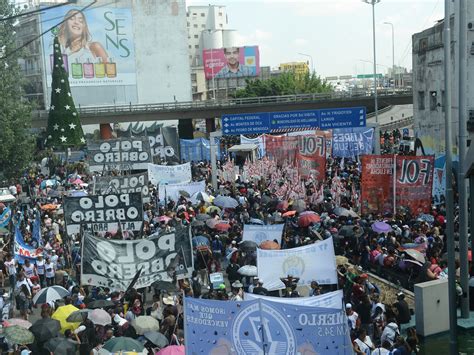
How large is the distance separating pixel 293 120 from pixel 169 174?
1151 centimetres

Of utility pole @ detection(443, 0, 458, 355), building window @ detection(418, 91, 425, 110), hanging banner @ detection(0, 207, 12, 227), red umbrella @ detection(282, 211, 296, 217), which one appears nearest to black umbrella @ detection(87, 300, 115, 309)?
utility pole @ detection(443, 0, 458, 355)

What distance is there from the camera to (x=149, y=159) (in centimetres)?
3036

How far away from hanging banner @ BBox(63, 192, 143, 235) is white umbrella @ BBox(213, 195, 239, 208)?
6.53 m

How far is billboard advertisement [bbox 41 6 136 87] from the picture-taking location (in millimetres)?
85562

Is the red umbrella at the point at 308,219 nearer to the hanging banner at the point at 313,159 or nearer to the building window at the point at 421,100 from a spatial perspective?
the hanging banner at the point at 313,159

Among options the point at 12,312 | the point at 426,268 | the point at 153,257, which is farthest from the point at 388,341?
the point at 12,312

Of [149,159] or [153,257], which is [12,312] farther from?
[149,159]

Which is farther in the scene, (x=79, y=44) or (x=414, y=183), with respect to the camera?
(x=79, y=44)

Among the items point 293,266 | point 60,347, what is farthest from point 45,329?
point 293,266

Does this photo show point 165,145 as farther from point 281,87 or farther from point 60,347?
point 281,87

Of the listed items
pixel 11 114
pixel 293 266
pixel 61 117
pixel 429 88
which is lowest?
pixel 293 266

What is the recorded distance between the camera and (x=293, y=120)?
39.1 m

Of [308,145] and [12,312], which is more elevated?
[308,145]

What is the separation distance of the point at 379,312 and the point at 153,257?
16.0 ft
